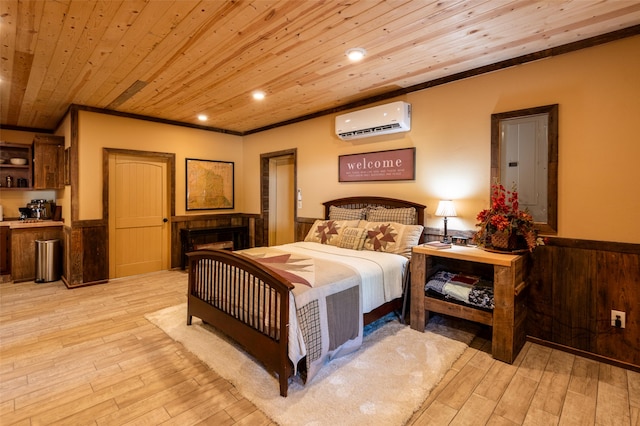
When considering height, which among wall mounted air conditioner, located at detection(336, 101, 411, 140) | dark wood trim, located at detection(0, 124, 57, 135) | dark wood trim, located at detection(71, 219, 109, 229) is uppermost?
dark wood trim, located at detection(0, 124, 57, 135)

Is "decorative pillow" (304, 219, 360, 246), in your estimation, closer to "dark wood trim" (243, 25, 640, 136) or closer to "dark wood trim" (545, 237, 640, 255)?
"dark wood trim" (243, 25, 640, 136)

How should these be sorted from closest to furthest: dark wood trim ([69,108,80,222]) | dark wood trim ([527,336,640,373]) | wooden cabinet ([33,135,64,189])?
dark wood trim ([527,336,640,373]), dark wood trim ([69,108,80,222]), wooden cabinet ([33,135,64,189])

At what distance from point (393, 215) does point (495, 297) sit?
57.1 inches

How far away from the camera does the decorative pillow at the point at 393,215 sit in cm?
357

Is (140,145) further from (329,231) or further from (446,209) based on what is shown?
(446,209)

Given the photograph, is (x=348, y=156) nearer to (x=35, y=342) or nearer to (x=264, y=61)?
(x=264, y=61)

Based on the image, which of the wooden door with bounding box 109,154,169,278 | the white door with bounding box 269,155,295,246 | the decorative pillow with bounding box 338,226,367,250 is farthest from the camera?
the white door with bounding box 269,155,295,246

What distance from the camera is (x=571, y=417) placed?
73.0 inches

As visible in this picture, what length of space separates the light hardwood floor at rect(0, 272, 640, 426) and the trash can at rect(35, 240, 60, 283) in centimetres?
180

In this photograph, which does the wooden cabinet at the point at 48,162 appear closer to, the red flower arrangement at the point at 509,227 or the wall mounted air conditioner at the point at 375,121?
the wall mounted air conditioner at the point at 375,121

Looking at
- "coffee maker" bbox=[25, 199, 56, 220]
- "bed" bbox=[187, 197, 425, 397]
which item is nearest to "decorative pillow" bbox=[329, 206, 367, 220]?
"bed" bbox=[187, 197, 425, 397]

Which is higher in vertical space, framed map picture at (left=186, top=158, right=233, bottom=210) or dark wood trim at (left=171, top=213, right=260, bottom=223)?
framed map picture at (left=186, top=158, right=233, bottom=210)

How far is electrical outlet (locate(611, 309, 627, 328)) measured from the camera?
2424mm

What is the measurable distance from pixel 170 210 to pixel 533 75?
528 cm
